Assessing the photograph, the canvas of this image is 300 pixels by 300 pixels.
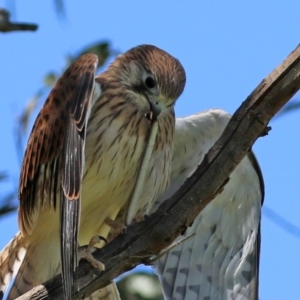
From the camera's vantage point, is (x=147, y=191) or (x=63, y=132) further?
(x=147, y=191)

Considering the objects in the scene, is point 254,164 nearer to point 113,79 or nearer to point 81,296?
point 113,79

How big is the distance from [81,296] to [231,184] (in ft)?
5.23

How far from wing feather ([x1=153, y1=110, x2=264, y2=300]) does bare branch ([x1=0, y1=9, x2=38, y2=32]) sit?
1.46m

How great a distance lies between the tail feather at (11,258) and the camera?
450 cm

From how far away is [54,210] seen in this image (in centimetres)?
438

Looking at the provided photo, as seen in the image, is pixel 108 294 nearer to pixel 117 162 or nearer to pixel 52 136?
pixel 117 162

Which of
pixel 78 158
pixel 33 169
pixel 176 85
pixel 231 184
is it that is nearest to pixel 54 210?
pixel 33 169

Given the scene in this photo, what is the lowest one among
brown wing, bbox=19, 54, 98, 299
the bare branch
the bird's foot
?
the bird's foot

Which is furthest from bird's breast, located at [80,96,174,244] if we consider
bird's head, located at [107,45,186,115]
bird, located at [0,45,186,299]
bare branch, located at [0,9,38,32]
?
bare branch, located at [0,9,38,32]

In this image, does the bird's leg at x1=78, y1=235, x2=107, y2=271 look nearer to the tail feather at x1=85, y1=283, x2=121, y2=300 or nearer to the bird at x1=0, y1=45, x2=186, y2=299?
the bird at x1=0, y1=45, x2=186, y2=299

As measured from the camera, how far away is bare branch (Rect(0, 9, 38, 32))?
3697 millimetres

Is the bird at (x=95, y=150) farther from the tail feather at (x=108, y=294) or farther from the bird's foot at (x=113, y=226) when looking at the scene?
the tail feather at (x=108, y=294)

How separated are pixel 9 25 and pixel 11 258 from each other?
1428 millimetres

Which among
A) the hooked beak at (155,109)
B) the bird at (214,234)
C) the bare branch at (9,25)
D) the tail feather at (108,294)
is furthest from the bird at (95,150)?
the bare branch at (9,25)
